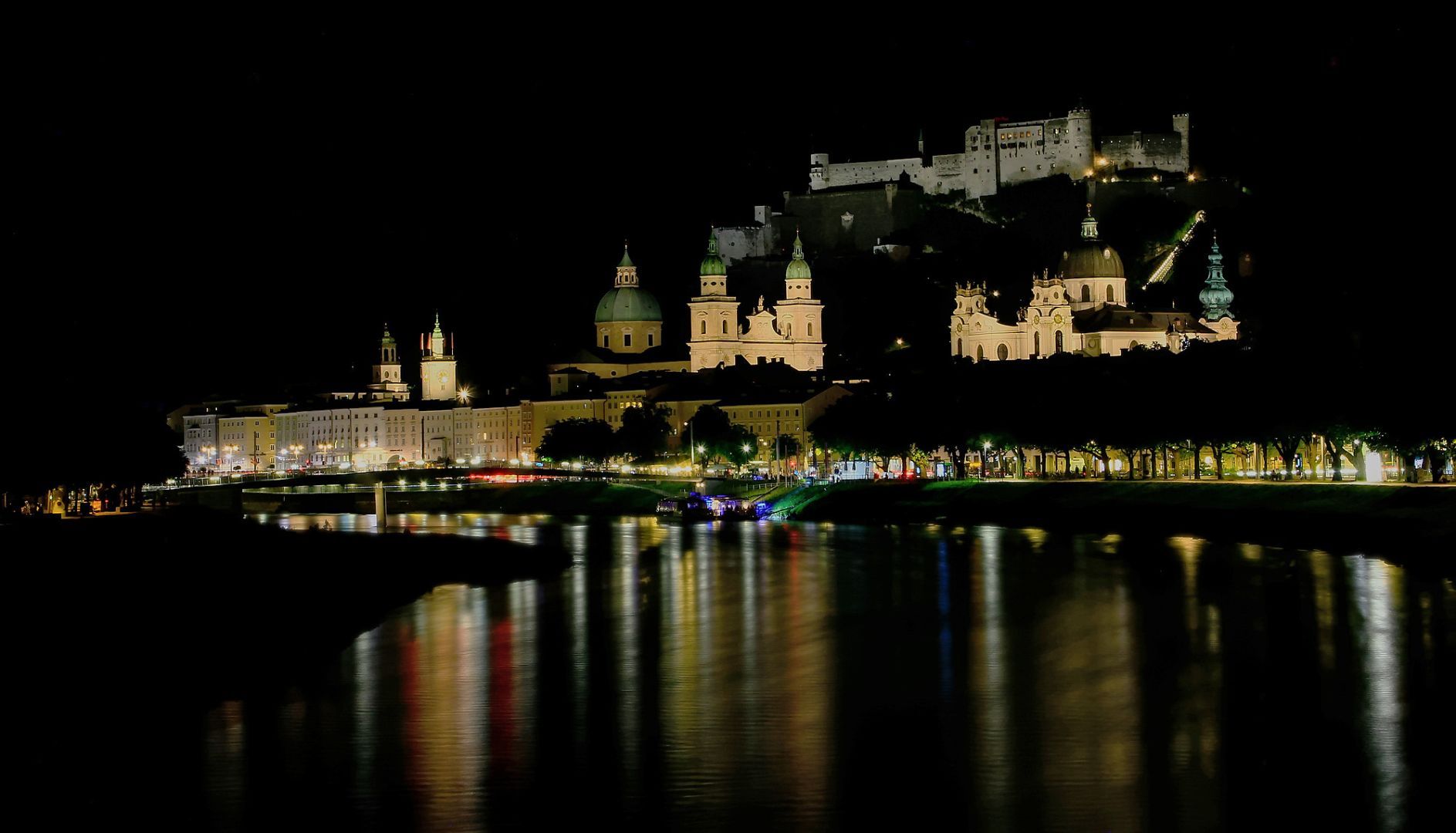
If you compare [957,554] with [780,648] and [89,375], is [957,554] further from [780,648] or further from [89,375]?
[89,375]

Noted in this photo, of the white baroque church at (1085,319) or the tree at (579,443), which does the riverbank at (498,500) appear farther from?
the white baroque church at (1085,319)

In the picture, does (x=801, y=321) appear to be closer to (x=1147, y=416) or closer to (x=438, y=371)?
(x=438, y=371)

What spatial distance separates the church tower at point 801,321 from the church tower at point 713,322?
3.43 m

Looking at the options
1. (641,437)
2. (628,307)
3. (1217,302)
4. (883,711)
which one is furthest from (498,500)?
(883,711)

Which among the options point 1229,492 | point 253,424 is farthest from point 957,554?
point 253,424

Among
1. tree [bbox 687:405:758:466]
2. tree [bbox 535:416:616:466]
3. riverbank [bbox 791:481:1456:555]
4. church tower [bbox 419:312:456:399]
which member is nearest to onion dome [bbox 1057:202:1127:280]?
tree [bbox 687:405:758:466]

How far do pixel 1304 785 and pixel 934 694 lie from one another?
7646 mm

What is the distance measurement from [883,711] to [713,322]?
4618 inches

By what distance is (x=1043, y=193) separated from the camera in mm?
144000

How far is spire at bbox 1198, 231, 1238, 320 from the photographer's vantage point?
403 ft

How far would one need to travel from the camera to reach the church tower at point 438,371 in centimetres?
16500

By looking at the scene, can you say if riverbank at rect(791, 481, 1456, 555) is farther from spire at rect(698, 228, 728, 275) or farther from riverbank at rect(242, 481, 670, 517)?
spire at rect(698, 228, 728, 275)

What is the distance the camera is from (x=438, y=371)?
165250mm

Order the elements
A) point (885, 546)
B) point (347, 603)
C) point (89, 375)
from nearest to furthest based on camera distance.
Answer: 1. point (347, 603)
2. point (885, 546)
3. point (89, 375)
